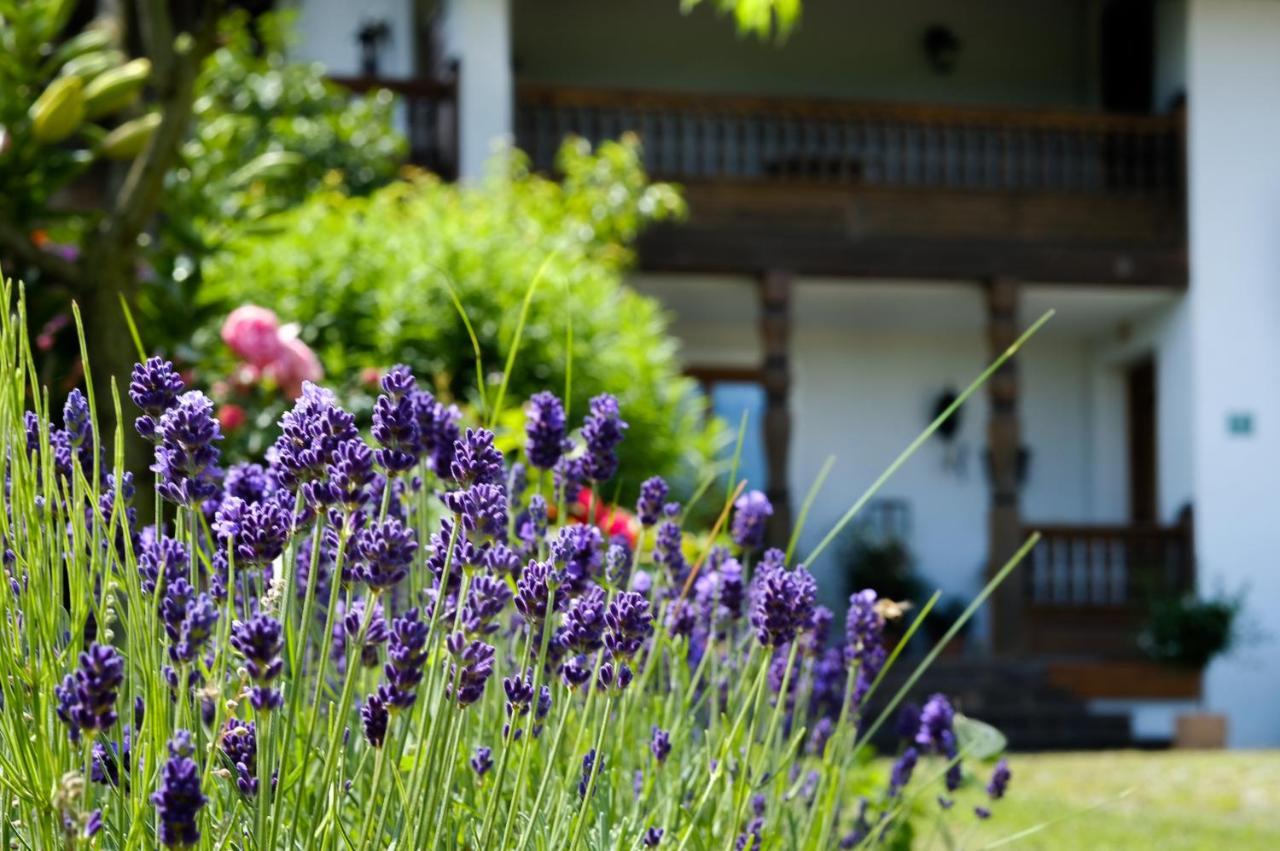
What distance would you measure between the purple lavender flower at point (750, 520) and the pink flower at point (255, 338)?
7.90 feet

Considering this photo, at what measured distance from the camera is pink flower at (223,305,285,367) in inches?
180

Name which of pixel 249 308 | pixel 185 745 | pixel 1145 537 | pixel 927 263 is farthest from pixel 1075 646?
pixel 185 745

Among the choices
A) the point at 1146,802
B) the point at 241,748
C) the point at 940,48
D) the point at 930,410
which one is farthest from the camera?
the point at 930,410

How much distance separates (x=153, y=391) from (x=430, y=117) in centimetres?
1132

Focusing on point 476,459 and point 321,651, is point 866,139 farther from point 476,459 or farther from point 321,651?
point 476,459

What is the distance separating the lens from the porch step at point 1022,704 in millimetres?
11836

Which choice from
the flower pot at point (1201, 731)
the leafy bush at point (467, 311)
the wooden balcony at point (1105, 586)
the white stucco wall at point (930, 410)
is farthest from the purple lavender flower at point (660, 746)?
the white stucco wall at point (930, 410)

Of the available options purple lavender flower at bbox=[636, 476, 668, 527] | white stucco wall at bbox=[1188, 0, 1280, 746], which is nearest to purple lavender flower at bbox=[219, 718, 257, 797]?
purple lavender flower at bbox=[636, 476, 668, 527]

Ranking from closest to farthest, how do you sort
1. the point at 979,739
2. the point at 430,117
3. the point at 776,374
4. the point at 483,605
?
the point at 483,605
the point at 979,739
the point at 430,117
the point at 776,374

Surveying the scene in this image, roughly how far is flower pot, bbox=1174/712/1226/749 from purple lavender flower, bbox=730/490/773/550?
1012cm

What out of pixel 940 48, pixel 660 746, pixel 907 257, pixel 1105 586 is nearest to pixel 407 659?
pixel 660 746

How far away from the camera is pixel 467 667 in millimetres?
1458

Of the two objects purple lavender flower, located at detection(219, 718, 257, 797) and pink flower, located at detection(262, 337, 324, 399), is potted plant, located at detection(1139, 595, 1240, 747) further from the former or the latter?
purple lavender flower, located at detection(219, 718, 257, 797)

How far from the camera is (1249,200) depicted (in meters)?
13.3
